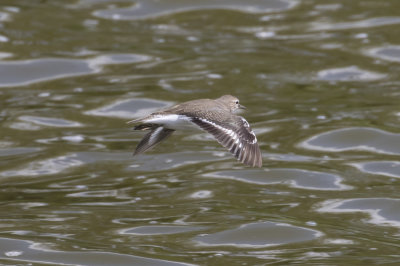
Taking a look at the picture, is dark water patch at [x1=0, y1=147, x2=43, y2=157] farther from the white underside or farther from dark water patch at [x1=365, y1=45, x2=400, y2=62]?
dark water patch at [x1=365, y1=45, x2=400, y2=62]

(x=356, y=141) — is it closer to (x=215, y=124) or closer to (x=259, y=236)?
(x=259, y=236)

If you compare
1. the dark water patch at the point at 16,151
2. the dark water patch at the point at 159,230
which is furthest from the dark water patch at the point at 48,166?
the dark water patch at the point at 159,230

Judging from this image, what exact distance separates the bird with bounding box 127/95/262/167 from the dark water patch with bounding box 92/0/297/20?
7.12 meters

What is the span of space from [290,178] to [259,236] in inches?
74.1

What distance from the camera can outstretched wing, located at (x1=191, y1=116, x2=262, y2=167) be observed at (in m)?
7.39

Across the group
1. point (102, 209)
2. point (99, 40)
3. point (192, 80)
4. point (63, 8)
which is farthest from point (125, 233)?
point (63, 8)

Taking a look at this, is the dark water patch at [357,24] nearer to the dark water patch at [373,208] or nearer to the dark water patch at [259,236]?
the dark water patch at [373,208]

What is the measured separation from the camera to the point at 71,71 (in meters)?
13.3

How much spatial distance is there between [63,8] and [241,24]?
121 inches

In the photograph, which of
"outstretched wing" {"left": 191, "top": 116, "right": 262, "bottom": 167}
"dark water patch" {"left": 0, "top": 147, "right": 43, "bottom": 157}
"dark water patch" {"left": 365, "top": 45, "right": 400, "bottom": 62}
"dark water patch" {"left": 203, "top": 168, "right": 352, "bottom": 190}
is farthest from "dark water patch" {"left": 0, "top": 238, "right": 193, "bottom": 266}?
"dark water patch" {"left": 365, "top": 45, "right": 400, "bottom": 62}

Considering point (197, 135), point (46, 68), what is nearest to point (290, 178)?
point (197, 135)

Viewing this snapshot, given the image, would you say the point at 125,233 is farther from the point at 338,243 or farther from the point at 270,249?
the point at 338,243

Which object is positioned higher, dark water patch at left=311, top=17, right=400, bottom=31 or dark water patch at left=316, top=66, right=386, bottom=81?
dark water patch at left=311, top=17, right=400, bottom=31

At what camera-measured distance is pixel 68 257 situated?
7750mm
